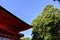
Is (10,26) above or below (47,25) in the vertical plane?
below

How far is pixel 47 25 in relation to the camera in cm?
3158

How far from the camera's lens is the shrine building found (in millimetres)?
9445

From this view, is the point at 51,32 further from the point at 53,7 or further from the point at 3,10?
the point at 3,10

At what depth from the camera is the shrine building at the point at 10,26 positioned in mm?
9445

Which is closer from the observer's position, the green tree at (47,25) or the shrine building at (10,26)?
the shrine building at (10,26)

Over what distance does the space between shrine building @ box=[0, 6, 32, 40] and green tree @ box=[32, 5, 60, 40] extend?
1981 centimetres

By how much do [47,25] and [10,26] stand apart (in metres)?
21.5

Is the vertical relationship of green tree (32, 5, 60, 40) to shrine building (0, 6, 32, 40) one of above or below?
above

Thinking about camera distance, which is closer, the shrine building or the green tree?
the shrine building

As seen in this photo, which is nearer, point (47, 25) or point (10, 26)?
point (10, 26)

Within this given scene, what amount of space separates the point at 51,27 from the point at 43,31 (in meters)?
1.79

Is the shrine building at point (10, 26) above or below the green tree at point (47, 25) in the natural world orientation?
below

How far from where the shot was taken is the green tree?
99.5 ft

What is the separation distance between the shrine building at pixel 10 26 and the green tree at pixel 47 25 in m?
19.8
